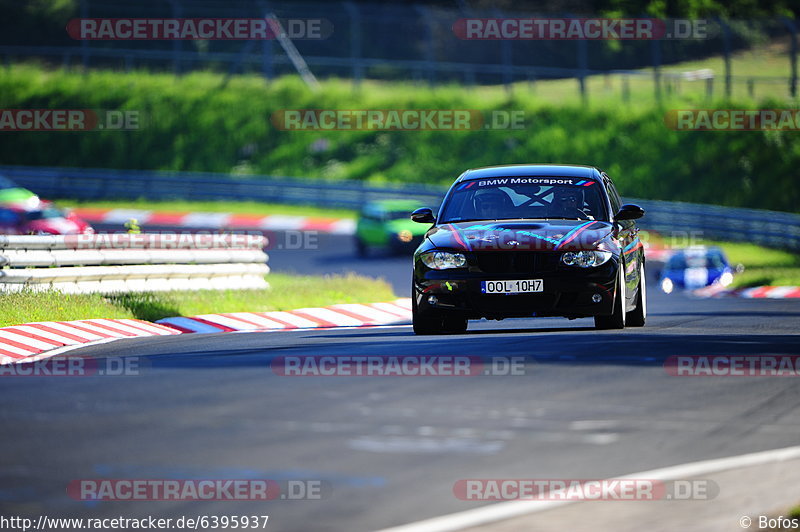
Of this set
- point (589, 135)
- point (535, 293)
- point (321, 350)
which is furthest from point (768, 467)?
point (589, 135)

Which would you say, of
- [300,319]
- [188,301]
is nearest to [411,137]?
[188,301]

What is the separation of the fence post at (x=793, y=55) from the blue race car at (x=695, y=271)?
1015 cm

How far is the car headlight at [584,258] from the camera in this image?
13.1 m

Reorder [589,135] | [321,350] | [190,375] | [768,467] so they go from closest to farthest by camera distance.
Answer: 1. [768,467]
2. [190,375]
3. [321,350]
4. [589,135]

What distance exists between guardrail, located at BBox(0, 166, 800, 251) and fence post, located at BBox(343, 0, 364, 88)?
4727 mm

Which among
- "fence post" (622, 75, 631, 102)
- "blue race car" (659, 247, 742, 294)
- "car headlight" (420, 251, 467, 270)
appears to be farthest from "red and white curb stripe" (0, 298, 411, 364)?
"fence post" (622, 75, 631, 102)

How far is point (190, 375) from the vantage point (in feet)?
31.6

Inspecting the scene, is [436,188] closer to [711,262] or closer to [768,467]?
[711,262]

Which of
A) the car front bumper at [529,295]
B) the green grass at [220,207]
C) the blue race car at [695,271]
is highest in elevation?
the green grass at [220,207]

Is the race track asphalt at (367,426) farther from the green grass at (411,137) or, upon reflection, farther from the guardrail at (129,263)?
the green grass at (411,137)

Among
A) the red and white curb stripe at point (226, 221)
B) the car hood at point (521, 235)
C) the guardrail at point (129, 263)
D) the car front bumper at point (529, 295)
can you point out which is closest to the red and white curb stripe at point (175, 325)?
the guardrail at point (129, 263)

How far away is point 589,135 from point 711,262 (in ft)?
53.3

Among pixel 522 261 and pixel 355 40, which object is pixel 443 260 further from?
pixel 355 40

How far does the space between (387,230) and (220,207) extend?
10.3 m
